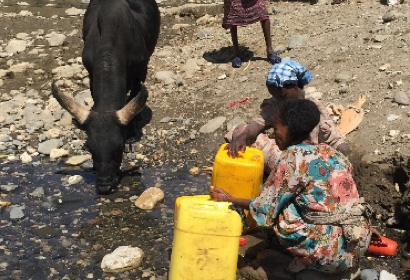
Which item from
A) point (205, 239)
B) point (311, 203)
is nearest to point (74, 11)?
point (205, 239)

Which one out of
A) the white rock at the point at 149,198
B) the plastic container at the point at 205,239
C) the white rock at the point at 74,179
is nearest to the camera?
the plastic container at the point at 205,239

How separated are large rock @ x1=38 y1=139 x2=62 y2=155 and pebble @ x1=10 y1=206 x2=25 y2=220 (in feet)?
4.28

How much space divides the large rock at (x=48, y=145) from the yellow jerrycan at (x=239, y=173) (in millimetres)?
2976

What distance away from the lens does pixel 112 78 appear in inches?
242

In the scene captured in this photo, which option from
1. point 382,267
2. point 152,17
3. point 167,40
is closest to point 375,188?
point 382,267

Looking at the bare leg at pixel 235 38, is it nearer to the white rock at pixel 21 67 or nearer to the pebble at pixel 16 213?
the white rock at pixel 21 67

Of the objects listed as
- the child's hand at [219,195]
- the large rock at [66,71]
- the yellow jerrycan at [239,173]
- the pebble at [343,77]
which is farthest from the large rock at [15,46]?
the child's hand at [219,195]

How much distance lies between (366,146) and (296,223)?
2.33 metres

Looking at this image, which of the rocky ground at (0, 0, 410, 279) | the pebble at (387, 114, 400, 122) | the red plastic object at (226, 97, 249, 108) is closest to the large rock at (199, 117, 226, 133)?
the rocky ground at (0, 0, 410, 279)

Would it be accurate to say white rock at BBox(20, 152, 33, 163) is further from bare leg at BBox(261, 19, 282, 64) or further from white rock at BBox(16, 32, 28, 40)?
white rock at BBox(16, 32, 28, 40)

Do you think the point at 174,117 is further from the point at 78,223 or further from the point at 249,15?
the point at 78,223

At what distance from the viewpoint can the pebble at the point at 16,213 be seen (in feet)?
17.7

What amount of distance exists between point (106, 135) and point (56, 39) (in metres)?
5.10

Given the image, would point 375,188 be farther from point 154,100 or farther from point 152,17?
point 152,17
